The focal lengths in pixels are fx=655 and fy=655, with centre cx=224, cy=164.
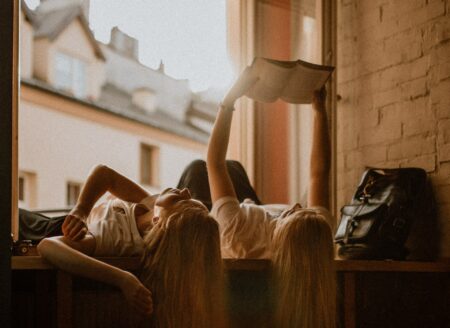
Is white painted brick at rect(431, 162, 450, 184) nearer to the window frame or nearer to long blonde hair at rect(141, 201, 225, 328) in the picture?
long blonde hair at rect(141, 201, 225, 328)

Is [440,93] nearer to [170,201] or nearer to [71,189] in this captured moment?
[170,201]

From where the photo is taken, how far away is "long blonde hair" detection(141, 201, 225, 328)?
1995mm

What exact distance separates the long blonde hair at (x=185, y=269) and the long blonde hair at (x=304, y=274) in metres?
0.23

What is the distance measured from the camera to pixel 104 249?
202 cm

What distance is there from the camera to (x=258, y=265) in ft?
7.39

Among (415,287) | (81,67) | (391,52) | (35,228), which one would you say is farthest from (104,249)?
(81,67)

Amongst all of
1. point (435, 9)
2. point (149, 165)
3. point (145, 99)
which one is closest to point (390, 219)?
point (435, 9)

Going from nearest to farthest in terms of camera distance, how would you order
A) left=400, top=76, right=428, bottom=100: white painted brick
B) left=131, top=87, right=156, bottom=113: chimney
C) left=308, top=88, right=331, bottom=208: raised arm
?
1. left=308, top=88, right=331, bottom=208: raised arm
2. left=400, top=76, right=428, bottom=100: white painted brick
3. left=131, top=87, right=156, bottom=113: chimney

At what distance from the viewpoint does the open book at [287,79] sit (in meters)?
2.55

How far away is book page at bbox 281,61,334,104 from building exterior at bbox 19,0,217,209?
9654mm

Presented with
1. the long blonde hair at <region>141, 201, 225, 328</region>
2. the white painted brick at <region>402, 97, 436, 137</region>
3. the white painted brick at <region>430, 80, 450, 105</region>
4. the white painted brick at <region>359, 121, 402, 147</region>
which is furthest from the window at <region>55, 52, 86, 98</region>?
the long blonde hair at <region>141, 201, 225, 328</region>

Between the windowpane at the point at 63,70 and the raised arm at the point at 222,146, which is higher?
the windowpane at the point at 63,70

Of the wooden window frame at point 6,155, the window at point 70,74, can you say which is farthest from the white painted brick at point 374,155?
the window at point 70,74

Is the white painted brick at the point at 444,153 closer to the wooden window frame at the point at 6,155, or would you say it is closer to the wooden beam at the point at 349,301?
the wooden beam at the point at 349,301
